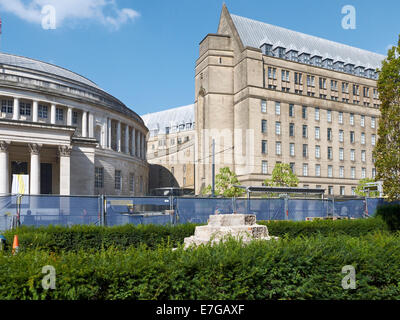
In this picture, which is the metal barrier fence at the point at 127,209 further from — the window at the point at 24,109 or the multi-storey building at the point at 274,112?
the multi-storey building at the point at 274,112

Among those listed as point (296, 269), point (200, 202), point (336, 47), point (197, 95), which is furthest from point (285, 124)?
point (296, 269)

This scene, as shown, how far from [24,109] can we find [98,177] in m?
14.0

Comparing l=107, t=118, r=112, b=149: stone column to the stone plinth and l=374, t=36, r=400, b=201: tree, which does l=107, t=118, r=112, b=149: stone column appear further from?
the stone plinth

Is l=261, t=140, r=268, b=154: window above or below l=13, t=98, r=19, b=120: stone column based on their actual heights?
below

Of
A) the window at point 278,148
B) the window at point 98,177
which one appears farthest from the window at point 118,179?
the window at point 278,148

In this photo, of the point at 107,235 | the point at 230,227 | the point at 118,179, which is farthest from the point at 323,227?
the point at 118,179

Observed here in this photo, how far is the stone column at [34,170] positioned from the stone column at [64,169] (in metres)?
2.70


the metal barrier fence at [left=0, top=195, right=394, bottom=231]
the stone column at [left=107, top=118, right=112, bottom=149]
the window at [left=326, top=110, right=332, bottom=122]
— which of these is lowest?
the metal barrier fence at [left=0, top=195, right=394, bottom=231]

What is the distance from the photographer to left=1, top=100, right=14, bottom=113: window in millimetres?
51069

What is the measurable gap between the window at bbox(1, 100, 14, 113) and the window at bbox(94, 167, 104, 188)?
1416 centimetres

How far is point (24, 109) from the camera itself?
2060 inches

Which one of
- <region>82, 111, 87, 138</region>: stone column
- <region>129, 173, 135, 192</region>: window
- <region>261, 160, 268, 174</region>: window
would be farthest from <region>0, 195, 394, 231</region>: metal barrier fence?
<region>129, 173, 135, 192</region>: window
